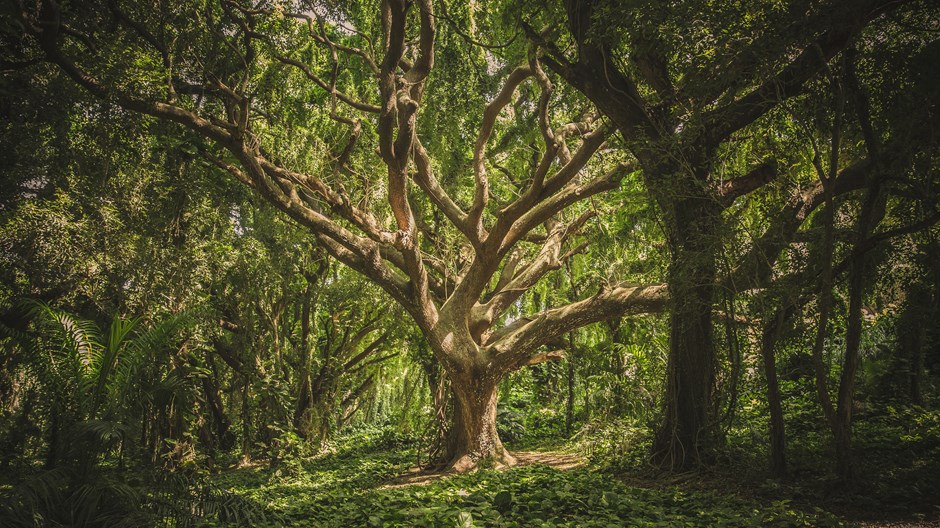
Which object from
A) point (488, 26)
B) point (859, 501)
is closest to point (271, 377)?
point (488, 26)

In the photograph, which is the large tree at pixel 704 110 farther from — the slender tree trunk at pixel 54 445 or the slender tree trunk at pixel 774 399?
the slender tree trunk at pixel 54 445

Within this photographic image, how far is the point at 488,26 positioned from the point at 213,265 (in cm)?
514

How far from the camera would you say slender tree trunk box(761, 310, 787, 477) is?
4.63 m

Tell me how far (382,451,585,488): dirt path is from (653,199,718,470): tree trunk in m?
1.84

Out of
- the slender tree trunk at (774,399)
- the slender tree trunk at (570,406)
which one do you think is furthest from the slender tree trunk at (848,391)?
the slender tree trunk at (570,406)

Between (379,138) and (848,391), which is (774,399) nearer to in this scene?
(848,391)

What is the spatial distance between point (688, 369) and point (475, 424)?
3250mm

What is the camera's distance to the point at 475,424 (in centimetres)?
775

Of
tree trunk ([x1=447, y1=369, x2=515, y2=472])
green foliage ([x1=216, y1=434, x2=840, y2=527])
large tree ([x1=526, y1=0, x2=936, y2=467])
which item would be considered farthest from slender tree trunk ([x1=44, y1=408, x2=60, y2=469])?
large tree ([x1=526, y1=0, x2=936, y2=467])

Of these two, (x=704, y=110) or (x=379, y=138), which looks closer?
(x=704, y=110)

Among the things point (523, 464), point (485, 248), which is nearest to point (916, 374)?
point (523, 464)

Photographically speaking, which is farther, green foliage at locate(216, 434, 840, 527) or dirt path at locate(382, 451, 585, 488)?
dirt path at locate(382, 451, 585, 488)

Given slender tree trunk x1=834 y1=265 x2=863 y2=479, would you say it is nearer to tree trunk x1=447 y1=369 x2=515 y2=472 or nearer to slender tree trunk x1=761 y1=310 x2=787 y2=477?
slender tree trunk x1=761 y1=310 x2=787 y2=477

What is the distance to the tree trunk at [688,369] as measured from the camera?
5305 mm
